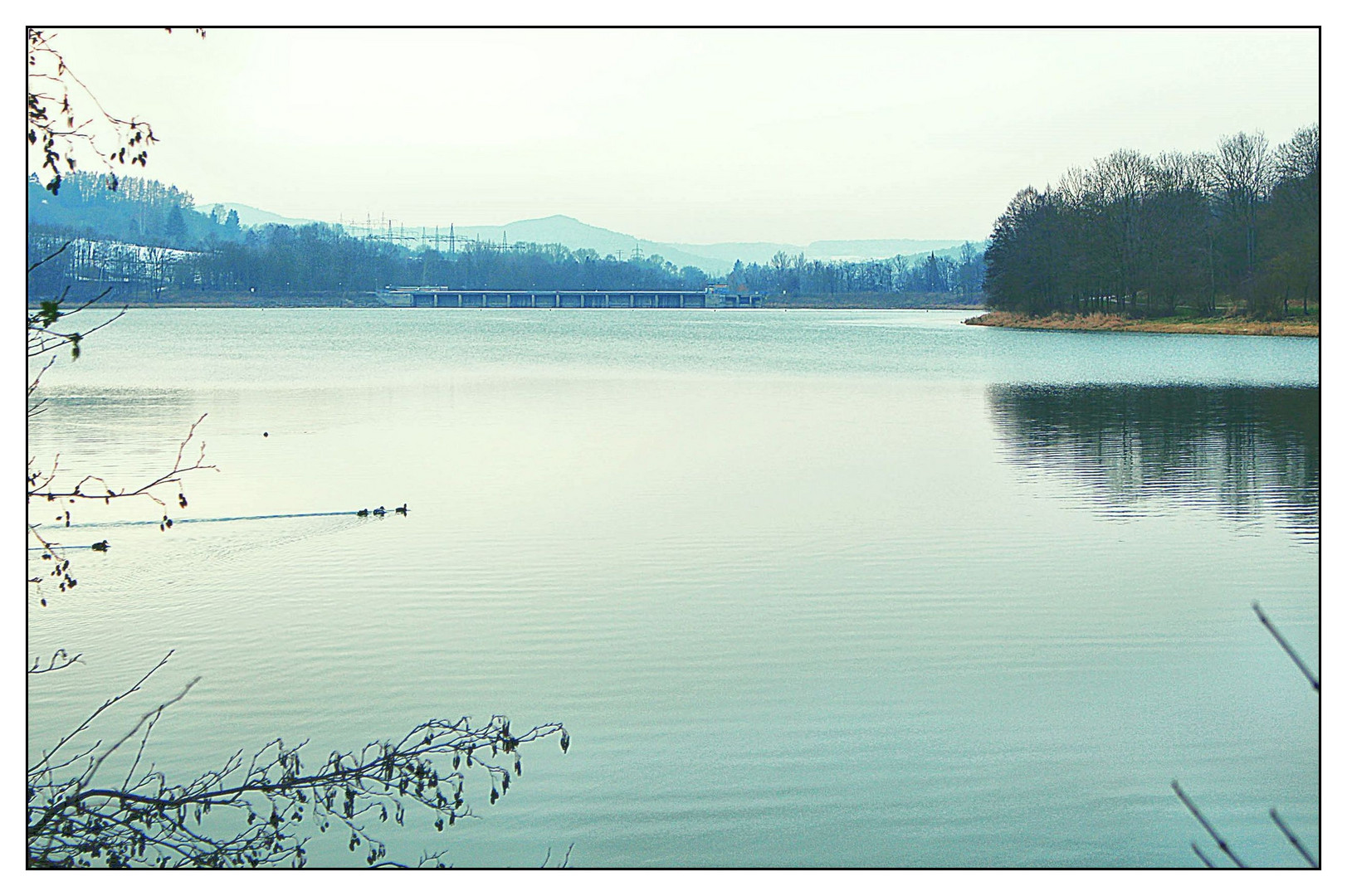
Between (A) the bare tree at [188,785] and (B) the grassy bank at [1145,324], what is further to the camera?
(B) the grassy bank at [1145,324]

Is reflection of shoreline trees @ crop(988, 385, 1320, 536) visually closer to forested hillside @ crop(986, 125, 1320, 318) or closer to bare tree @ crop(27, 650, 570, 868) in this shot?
forested hillside @ crop(986, 125, 1320, 318)

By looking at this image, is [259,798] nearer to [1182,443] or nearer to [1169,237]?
[1182,443]

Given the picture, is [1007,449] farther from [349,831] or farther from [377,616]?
[349,831]

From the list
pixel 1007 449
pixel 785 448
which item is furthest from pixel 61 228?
pixel 1007 449

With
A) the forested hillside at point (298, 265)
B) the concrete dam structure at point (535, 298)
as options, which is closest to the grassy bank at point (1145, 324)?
the forested hillside at point (298, 265)

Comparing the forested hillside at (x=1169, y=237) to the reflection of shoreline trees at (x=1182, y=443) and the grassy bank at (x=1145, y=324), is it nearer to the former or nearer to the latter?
the grassy bank at (x=1145, y=324)

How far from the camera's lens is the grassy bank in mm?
45000

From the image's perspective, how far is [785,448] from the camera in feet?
66.7

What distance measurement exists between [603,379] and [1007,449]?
16147mm

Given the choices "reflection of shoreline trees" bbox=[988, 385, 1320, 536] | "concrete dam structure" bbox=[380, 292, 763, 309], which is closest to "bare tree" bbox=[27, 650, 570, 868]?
"reflection of shoreline trees" bbox=[988, 385, 1320, 536]

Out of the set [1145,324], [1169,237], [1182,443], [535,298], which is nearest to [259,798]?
Answer: [1182,443]

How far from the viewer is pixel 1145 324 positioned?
62.1 metres

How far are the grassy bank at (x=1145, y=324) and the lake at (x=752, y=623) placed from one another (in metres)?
21.9

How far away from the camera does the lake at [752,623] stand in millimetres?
6738
